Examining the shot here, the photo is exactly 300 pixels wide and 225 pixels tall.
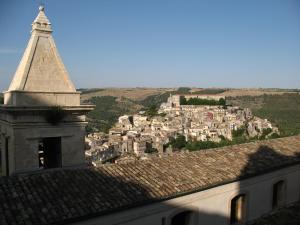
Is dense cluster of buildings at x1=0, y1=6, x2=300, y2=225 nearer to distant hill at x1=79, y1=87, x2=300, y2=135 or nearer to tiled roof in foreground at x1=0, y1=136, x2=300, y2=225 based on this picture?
tiled roof in foreground at x1=0, y1=136, x2=300, y2=225

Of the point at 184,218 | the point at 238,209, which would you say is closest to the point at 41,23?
the point at 184,218

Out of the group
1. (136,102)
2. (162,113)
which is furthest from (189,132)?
(136,102)

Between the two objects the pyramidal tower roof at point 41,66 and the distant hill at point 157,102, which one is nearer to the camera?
the pyramidal tower roof at point 41,66

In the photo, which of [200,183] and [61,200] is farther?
[200,183]

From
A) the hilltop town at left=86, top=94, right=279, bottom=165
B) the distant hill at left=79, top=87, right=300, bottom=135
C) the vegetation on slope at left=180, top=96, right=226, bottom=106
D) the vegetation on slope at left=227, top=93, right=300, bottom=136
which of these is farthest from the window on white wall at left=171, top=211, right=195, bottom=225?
the vegetation on slope at left=180, top=96, right=226, bottom=106

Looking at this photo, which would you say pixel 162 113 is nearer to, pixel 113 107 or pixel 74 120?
pixel 113 107

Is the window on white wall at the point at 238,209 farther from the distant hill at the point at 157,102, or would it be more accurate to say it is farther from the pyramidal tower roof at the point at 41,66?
the distant hill at the point at 157,102

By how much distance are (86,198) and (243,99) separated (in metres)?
153

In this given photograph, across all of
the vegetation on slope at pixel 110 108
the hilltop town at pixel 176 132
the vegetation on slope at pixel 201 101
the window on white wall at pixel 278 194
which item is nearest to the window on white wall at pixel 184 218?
the window on white wall at pixel 278 194

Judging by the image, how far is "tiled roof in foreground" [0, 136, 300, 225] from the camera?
6441mm

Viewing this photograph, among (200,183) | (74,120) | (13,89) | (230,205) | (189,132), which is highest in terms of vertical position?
(13,89)

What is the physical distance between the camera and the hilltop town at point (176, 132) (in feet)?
221

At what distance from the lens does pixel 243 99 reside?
15275cm

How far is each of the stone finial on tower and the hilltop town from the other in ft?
127
